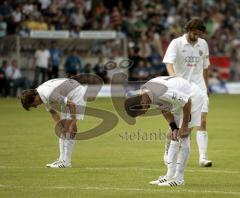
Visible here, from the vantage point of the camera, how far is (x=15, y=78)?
3359 centimetres

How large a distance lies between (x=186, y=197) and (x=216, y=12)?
33144 millimetres

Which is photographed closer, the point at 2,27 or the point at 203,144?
the point at 203,144

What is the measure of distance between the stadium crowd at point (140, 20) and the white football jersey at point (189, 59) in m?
20.7

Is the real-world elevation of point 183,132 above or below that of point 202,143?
above

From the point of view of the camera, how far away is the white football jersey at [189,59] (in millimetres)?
14195

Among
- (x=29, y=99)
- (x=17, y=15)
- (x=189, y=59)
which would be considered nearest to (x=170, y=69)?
(x=189, y=59)

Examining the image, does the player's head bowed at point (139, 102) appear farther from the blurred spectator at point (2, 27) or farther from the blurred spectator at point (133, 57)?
the blurred spectator at point (133, 57)

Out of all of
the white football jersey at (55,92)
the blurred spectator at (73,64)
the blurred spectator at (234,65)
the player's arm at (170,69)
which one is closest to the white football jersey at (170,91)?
the player's arm at (170,69)

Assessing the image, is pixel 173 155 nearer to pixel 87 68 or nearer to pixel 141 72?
pixel 87 68

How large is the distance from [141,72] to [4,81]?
6.20 meters

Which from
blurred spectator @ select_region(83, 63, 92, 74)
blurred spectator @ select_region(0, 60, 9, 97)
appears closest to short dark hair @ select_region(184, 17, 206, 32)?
blurred spectator @ select_region(0, 60, 9, 97)

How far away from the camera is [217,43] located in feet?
135

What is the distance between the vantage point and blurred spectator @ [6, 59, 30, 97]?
33.5 meters

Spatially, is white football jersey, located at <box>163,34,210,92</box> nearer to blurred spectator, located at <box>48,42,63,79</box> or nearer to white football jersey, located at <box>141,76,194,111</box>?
white football jersey, located at <box>141,76,194,111</box>
